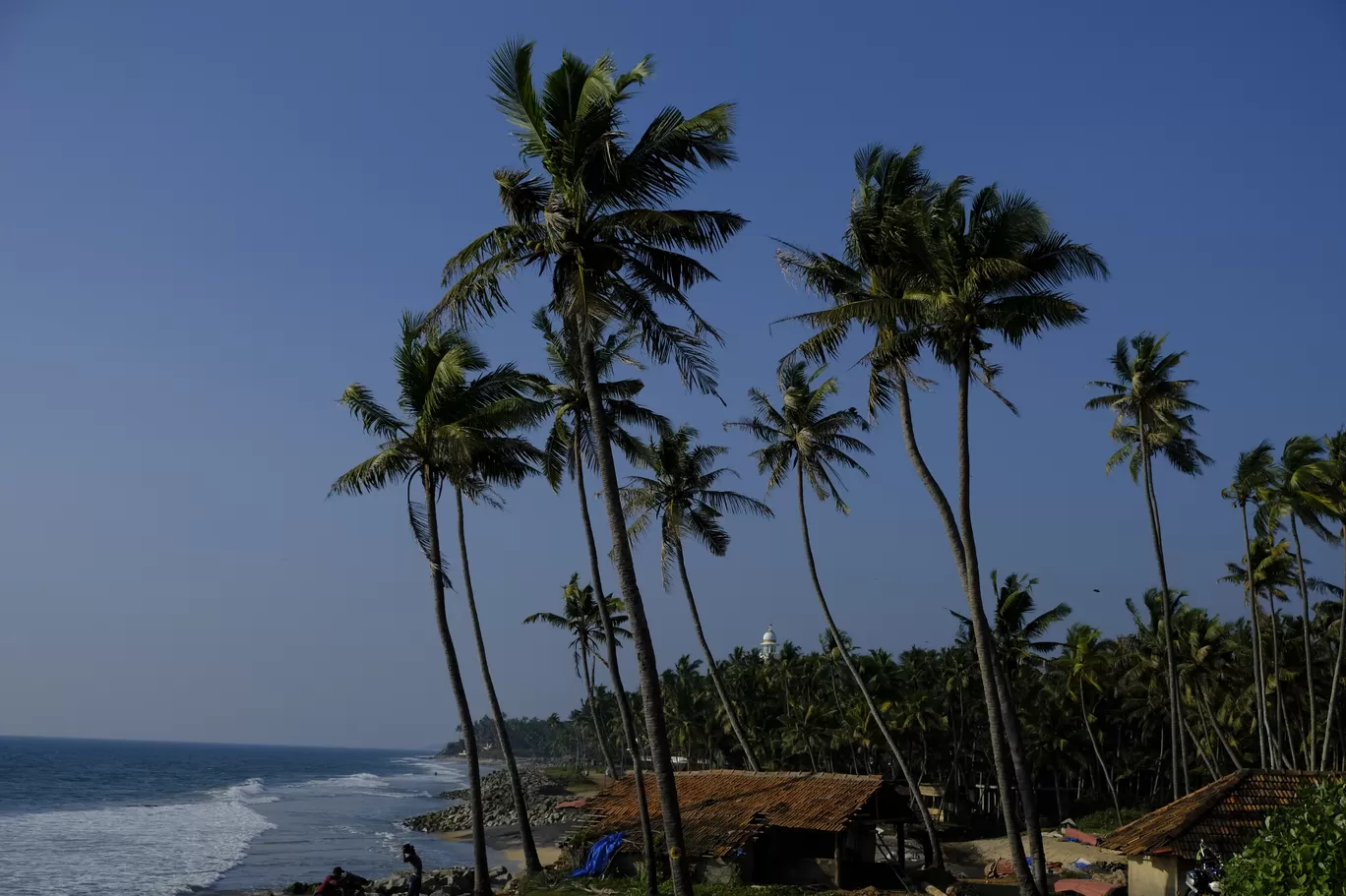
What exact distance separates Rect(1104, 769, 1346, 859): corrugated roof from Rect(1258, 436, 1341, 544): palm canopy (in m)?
14.5

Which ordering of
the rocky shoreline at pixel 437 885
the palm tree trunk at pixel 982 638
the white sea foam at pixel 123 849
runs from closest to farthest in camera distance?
the palm tree trunk at pixel 982 638
the rocky shoreline at pixel 437 885
the white sea foam at pixel 123 849

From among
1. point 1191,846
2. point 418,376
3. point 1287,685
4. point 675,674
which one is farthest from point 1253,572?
point 675,674

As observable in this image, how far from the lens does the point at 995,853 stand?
41312 mm

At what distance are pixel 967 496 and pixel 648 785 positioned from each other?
15.8 m

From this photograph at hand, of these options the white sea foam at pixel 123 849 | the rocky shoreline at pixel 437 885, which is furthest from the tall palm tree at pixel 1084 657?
the white sea foam at pixel 123 849

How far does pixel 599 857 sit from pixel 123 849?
27.9 metres

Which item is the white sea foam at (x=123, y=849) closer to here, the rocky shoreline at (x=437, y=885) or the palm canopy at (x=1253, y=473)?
the rocky shoreline at (x=437, y=885)

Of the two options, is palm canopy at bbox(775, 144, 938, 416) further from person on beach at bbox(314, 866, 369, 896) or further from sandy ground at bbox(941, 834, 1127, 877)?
sandy ground at bbox(941, 834, 1127, 877)

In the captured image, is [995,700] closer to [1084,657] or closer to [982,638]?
[982,638]

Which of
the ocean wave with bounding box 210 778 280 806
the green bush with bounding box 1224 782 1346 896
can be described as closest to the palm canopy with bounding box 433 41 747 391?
the green bush with bounding box 1224 782 1346 896

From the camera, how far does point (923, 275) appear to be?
19.6 m

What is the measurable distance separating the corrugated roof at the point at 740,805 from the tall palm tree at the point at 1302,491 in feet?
59.8

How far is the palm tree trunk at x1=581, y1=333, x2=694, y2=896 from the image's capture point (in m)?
12.9

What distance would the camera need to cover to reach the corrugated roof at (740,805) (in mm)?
23484
